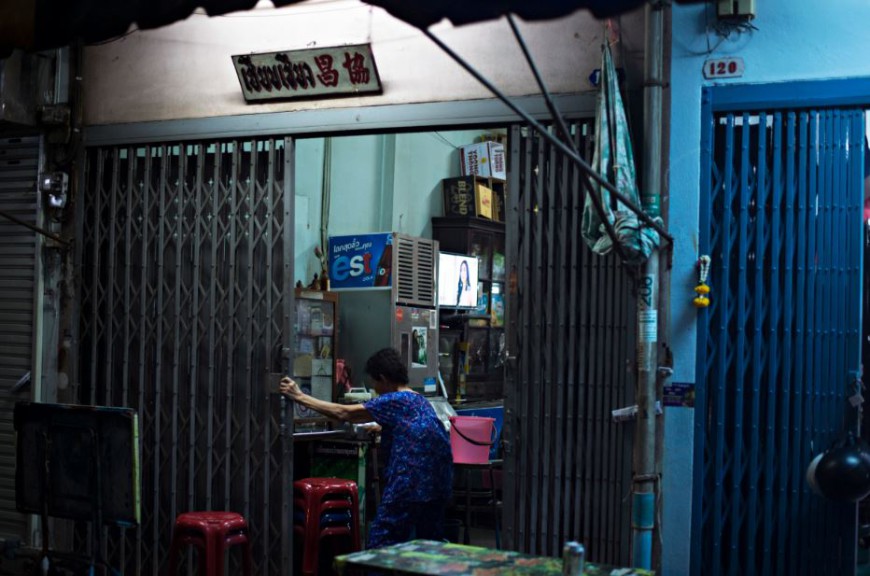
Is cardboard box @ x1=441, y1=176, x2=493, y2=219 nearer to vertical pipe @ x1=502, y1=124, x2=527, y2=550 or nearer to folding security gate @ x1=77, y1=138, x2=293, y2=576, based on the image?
folding security gate @ x1=77, y1=138, x2=293, y2=576

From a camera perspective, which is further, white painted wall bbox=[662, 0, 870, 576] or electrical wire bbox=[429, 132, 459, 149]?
electrical wire bbox=[429, 132, 459, 149]

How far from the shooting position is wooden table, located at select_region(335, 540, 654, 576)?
3.98 m

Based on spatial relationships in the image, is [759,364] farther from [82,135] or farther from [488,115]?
[82,135]

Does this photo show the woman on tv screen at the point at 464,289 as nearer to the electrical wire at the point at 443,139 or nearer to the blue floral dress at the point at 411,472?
the electrical wire at the point at 443,139

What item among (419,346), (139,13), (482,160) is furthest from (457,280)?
(139,13)

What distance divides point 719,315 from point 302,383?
13.0ft

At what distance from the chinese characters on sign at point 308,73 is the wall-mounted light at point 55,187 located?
1.55 metres

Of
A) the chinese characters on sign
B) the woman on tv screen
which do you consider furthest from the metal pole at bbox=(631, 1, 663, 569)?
the woman on tv screen

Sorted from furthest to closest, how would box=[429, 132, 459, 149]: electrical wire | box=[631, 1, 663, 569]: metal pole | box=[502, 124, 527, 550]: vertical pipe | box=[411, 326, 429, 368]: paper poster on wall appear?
box=[429, 132, 459, 149]: electrical wire → box=[411, 326, 429, 368]: paper poster on wall → box=[502, 124, 527, 550]: vertical pipe → box=[631, 1, 663, 569]: metal pole

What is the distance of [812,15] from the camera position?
5.49 m

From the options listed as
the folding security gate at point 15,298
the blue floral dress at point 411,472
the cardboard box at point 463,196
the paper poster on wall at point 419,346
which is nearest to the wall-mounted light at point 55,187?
the folding security gate at point 15,298

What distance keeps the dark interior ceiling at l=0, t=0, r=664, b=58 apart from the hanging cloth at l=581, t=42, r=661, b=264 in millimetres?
1709

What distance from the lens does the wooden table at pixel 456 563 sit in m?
3.98

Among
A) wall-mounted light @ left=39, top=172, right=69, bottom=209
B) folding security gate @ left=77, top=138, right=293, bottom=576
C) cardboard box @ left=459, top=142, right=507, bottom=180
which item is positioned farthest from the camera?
cardboard box @ left=459, top=142, right=507, bottom=180
